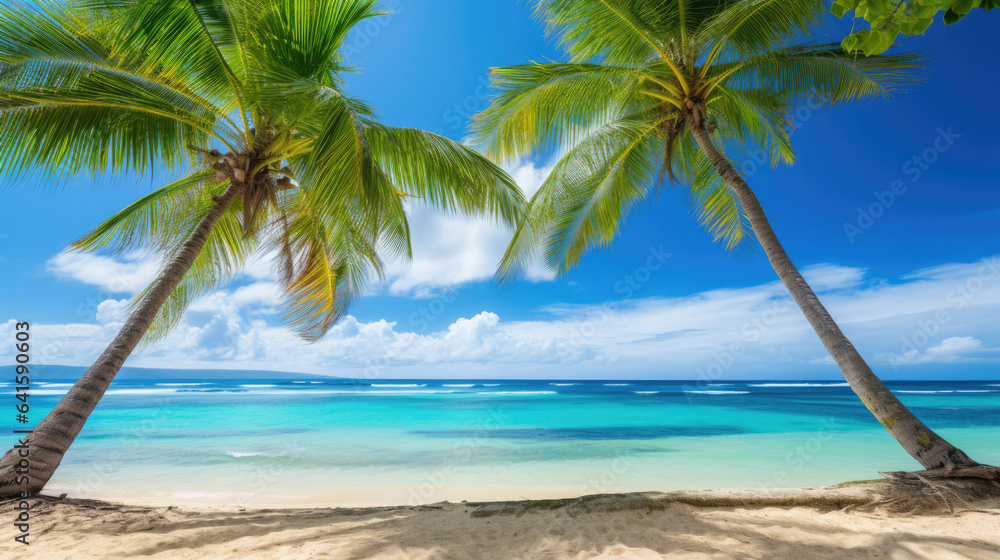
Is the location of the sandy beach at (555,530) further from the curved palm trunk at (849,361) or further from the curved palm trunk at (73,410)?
the curved palm trunk at (849,361)

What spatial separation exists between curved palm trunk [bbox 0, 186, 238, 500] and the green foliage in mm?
5234

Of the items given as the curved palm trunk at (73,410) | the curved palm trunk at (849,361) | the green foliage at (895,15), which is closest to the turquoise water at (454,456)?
the curved palm trunk at (73,410)

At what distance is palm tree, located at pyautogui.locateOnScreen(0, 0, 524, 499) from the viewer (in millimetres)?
3826

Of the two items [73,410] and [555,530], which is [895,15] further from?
[73,410]

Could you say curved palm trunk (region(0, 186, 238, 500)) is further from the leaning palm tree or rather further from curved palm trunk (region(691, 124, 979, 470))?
curved palm trunk (region(691, 124, 979, 470))

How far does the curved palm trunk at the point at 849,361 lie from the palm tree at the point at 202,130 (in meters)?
2.92

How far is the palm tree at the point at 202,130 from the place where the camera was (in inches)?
151

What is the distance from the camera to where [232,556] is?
271 cm

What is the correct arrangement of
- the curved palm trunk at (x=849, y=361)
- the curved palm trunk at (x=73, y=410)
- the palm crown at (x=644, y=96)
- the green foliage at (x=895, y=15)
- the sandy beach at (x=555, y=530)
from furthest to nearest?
the palm crown at (x=644, y=96) → the curved palm trunk at (x=849, y=361) → the curved palm trunk at (x=73, y=410) → the sandy beach at (x=555, y=530) → the green foliage at (x=895, y=15)

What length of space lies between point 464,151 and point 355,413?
16.2 meters

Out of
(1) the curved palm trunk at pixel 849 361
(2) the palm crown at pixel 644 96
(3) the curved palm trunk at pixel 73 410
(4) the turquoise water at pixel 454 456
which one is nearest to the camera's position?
(3) the curved palm trunk at pixel 73 410

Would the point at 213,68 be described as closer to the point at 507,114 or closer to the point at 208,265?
the point at 208,265

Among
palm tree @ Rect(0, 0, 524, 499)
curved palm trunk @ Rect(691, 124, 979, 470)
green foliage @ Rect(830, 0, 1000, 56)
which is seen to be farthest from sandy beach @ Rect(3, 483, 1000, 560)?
green foliage @ Rect(830, 0, 1000, 56)

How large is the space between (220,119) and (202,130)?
26cm
